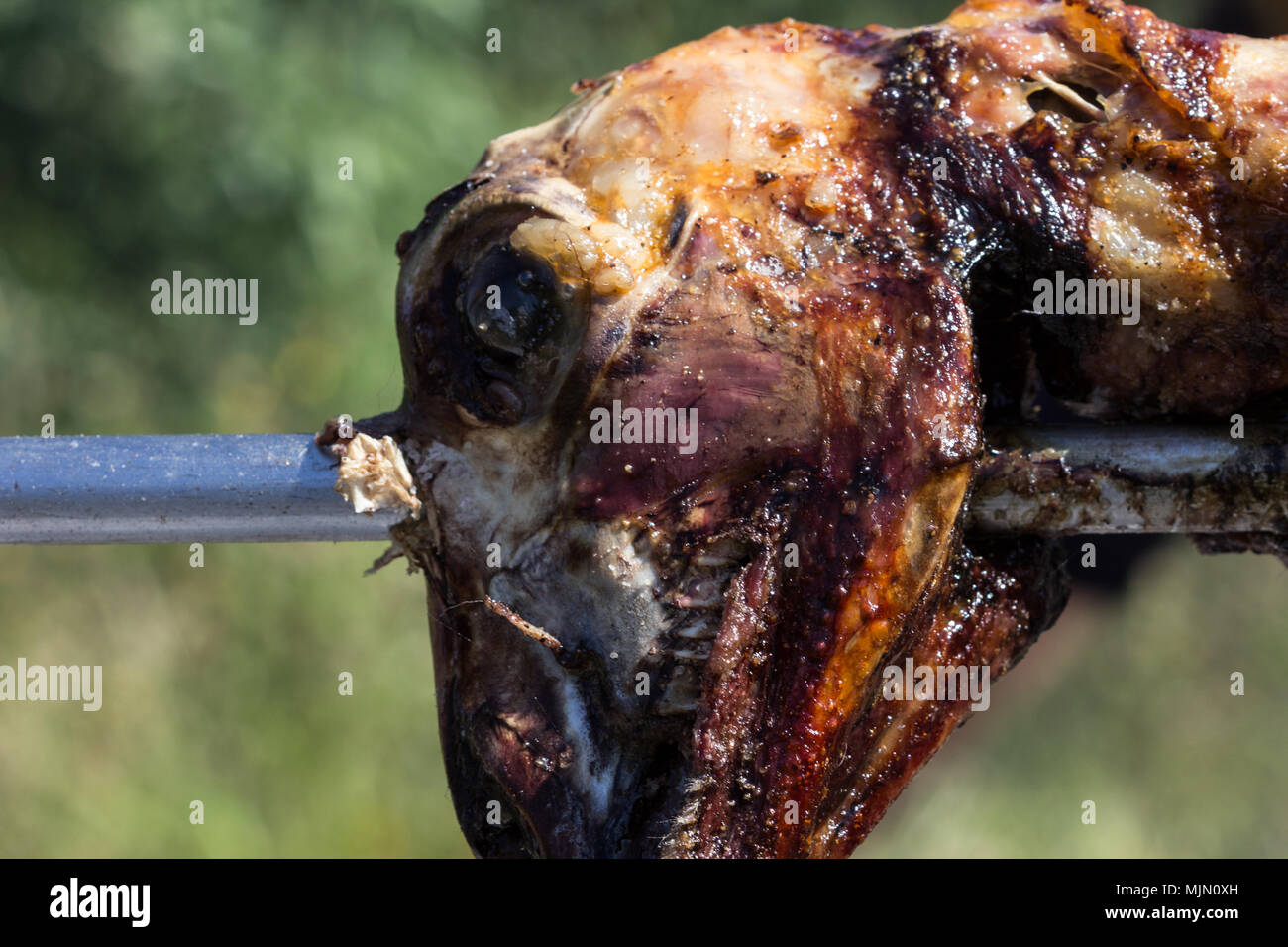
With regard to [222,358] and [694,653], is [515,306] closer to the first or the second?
[694,653]

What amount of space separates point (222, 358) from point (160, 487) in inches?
135

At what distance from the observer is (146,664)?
4781 millimetres

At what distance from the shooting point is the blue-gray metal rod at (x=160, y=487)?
174cm

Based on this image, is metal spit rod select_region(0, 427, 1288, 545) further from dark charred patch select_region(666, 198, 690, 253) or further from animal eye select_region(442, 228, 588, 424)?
dark charred patch select_region(666, 198, 690, 253)

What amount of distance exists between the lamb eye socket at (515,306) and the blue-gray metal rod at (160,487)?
32 cm

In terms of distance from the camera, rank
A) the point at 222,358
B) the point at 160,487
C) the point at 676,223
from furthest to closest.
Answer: the point at 222,358, the point at 676,223, the point at 160,487

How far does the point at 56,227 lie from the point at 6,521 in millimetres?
3514

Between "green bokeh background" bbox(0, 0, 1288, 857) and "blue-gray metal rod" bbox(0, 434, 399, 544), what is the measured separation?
3.23m

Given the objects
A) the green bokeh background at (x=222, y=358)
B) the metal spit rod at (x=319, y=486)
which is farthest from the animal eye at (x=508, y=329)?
the green bokeh background at (x=222, y=358)

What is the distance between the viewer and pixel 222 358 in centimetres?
498

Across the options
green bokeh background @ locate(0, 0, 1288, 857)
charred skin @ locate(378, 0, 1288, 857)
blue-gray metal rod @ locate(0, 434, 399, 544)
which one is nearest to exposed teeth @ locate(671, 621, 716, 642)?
charred skin @ locate(378, 0, 1288, 857)

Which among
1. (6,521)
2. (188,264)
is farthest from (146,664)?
(6,521)

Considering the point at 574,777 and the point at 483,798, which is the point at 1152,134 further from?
the point at 483,798

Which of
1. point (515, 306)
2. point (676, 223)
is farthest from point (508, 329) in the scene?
point (676, 223)
